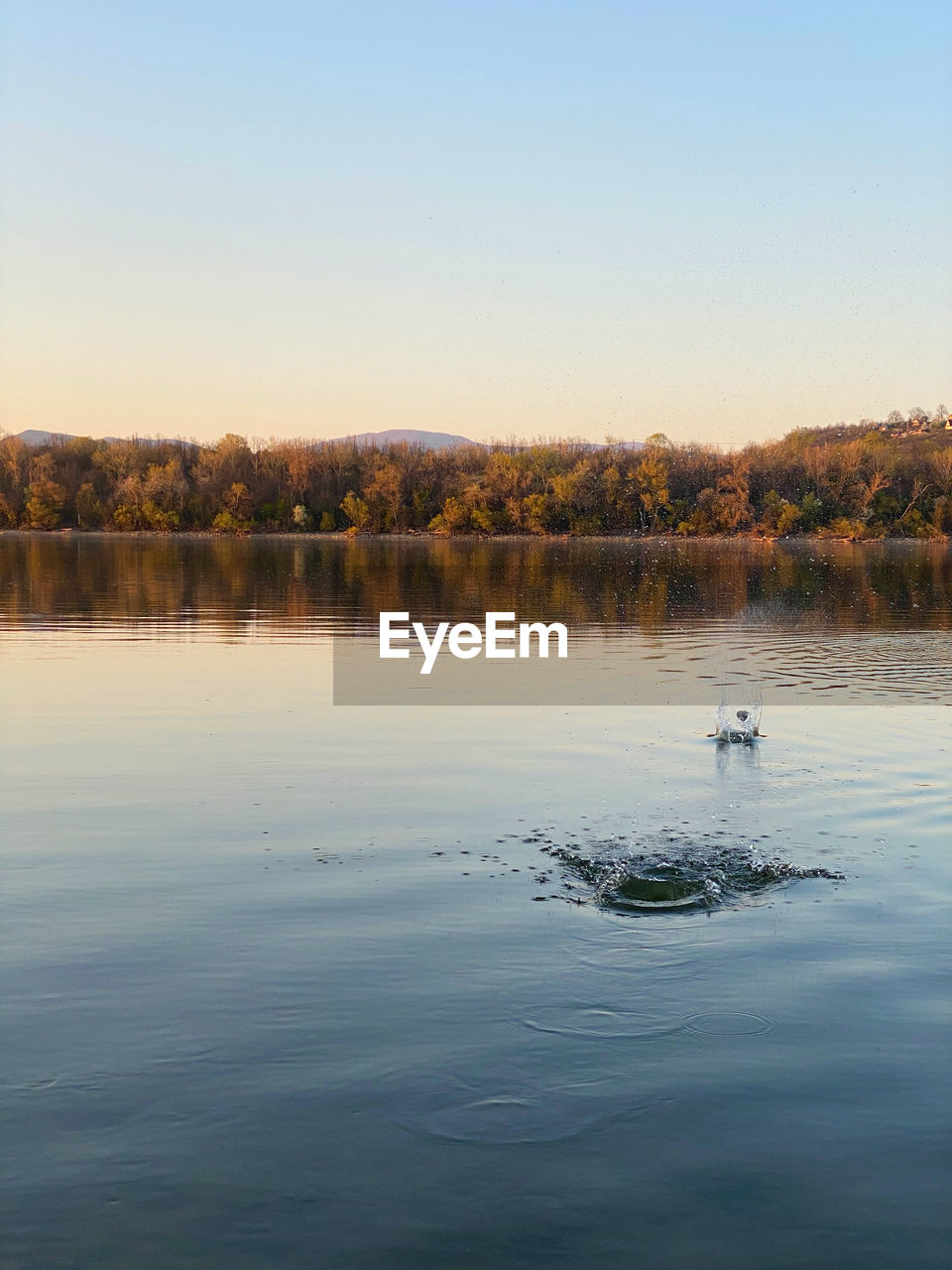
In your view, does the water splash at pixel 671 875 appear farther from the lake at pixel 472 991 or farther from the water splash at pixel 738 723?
the water splash at pixel 738 723

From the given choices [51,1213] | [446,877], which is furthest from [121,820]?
[51,1213]

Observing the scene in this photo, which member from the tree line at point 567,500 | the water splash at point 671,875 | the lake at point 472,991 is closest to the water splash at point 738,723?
the lake at point 472,991

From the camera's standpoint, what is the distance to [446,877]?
507 inches

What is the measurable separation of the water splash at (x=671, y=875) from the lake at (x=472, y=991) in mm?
49

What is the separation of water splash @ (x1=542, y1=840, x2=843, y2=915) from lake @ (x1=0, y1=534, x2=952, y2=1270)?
5 centimetres


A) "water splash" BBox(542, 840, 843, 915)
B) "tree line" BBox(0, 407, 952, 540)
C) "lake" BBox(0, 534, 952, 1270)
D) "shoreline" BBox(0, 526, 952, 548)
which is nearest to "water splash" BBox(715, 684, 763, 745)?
"lake" BBox(0, 534, 952, 1270)

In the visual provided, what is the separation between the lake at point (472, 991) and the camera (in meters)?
6.77

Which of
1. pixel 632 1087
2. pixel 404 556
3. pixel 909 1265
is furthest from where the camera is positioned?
pixel 404 556

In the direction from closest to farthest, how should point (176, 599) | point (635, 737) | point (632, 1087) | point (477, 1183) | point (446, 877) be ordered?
1. point (477, 1183)
2. point (632, 1087)
3. point (446, 877)
4. point (635, 737)
5. point (176, 599)

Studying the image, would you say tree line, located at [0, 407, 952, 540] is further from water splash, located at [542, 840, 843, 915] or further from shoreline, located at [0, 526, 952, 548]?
water splash, located at [542, 840, 843, 915]

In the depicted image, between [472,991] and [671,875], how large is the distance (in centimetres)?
370

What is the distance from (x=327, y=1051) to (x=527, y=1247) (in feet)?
8.20

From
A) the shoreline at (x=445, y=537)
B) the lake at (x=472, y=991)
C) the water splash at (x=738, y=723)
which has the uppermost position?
the shoreline at (x=445, y=537)

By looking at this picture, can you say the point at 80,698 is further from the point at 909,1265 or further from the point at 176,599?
the point at 176,599
